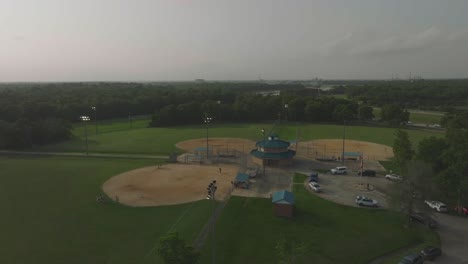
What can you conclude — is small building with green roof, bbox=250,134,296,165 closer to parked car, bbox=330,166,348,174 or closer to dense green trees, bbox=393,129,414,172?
parked car, bbox=330,166,348,174

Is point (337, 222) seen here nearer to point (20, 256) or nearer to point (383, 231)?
point (383, 231)

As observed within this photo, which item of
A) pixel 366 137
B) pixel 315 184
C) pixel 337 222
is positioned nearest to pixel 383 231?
pixel 337 222

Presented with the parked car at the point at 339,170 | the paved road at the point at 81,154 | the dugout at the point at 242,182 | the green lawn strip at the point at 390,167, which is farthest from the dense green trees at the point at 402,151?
the paved road at the point at 81,154

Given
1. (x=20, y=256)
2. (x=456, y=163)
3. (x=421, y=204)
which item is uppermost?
(x=456, y=163)

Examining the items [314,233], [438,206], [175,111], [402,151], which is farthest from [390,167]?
[175,111]

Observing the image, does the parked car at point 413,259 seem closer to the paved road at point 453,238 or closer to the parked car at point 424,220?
the paved road at point 453,238

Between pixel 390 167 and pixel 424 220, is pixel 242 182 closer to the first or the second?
pixel 424 220
